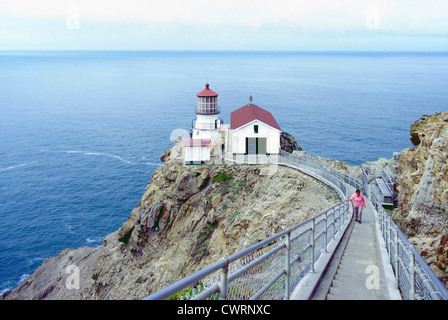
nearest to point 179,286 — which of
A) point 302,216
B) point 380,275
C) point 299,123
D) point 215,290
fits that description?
point 215,290

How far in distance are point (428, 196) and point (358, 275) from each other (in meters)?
11.1

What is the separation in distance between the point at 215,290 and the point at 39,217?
43653mm

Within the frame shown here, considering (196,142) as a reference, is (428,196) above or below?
below

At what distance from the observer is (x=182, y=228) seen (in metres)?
29.3

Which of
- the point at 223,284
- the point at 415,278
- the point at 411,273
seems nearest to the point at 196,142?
the point at 415,278

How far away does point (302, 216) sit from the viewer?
22.5 m

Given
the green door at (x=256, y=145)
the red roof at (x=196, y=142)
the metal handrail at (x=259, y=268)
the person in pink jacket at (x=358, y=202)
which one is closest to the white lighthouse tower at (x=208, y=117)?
Answer: the red roof at (x=196, y=142)

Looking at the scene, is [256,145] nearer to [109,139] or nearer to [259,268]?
[259,268]

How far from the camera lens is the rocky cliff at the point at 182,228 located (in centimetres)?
2520

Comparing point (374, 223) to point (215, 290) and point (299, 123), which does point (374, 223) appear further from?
point (299, 123)

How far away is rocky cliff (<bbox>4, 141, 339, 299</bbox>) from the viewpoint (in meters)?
25.2

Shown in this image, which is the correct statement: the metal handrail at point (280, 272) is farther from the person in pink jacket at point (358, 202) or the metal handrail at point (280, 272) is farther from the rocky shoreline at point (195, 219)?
the rocky shoreline at point (195, 219)

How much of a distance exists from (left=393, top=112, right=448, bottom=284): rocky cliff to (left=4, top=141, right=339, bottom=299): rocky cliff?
512 centimetres

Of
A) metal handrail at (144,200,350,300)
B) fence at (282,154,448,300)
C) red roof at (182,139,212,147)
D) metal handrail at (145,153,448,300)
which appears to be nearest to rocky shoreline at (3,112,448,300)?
red roof at (182,139,212,147)
